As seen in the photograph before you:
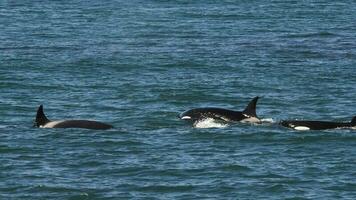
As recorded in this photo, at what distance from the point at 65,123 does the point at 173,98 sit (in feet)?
28.5

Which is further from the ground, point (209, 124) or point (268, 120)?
point (209, 124)

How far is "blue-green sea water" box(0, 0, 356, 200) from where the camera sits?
36094 mm

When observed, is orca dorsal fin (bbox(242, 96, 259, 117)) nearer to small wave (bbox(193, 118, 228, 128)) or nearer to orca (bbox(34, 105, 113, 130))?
small wave (bbox(193, 118, 228, 128))

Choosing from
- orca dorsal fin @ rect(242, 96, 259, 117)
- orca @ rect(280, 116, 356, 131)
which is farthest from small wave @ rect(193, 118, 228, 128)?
orca @ rect(280, 116, 356, 131)

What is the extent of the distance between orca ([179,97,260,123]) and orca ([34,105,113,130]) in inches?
139

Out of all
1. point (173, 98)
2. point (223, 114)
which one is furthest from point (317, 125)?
point (173, 98)

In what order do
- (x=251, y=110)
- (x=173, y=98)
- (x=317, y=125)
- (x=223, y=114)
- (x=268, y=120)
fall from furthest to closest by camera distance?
(x=173, y=98) < (x=268, y=120) < (x=223, y=114) < (x=251, y=110) < (x=317, y=125)

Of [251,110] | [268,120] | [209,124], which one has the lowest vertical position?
[268,120]

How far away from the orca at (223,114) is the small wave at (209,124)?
23cm

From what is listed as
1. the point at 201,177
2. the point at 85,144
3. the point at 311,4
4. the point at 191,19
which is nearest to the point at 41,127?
the point at 85,144

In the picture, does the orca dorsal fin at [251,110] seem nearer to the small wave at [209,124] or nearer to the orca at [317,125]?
the small wave at [209,124]

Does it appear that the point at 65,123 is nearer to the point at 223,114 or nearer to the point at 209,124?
the point at 209,124

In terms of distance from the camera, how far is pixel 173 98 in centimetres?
5122

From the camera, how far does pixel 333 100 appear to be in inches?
1976
